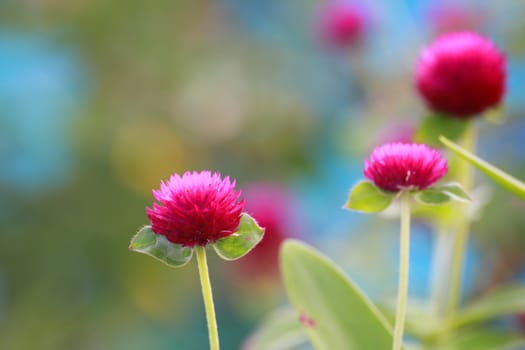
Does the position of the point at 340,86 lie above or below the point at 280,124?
above

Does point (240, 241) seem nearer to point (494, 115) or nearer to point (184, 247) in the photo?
point (184, 247)

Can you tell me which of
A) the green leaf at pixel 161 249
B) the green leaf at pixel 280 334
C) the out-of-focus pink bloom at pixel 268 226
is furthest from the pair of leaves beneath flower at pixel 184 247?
the out-of-focus pink bloom at pixel 268 226

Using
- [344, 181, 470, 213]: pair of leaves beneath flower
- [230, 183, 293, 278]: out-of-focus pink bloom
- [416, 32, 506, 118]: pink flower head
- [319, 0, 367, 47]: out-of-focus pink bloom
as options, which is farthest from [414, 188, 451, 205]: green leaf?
[319, 0, 367, 47]: out-of-focus pink bloom

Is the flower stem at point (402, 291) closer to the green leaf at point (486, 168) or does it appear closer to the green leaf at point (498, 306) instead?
the green leaf at point (486, 168)

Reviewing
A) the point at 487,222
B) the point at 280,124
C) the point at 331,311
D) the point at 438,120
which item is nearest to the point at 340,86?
the point at 280,124

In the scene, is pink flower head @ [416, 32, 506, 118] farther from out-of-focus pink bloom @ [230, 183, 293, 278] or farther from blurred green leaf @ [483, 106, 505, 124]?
Result: out-of-focus pink bloom @ [230, 183, 293, 278]

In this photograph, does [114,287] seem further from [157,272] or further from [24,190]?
[24,190]
